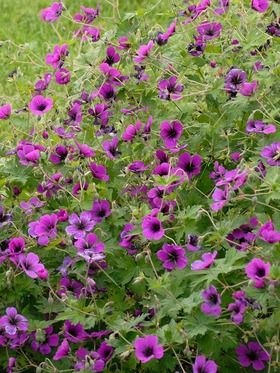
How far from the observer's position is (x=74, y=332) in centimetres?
272

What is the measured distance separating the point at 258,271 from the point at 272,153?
456 mm

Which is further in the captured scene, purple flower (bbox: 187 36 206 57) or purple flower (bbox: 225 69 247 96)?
purple flower (bbox: 187 36 206 57)

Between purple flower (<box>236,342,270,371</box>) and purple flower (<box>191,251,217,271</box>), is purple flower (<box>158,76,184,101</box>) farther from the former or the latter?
purple flower (<box>236,342,270,371</box>)

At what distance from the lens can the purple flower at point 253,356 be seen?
251 centimetres

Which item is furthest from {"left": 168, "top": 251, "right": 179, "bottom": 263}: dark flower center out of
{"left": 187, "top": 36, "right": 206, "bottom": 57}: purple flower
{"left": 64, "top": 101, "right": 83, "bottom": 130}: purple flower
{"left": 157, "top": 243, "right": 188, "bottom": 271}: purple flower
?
{"left": 187, "top": 36, "right": 206, "bottom": 57}: purple flower

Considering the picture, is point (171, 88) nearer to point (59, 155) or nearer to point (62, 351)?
point (59, 155)

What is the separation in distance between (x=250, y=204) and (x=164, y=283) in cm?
37

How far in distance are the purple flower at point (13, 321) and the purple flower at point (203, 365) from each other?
21.5 inches

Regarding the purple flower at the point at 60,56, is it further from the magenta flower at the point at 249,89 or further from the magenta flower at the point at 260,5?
the magenta flower at the point at 249,89

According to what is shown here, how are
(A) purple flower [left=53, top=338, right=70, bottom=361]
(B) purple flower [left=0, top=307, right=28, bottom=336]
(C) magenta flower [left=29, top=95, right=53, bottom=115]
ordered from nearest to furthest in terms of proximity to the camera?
(A) purple flower [left=53, top=338, right=70, bottom=361], (B) purple flower [left=0, top=307, right=28, bottom=336], (C) magenta flower [left=29, top=95, right=53, bottom=115]

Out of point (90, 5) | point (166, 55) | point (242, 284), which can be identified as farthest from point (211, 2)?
point (90, 5)

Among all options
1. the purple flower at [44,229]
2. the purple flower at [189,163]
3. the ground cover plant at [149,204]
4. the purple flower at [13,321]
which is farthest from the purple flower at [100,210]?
the purple flower at [13,321]

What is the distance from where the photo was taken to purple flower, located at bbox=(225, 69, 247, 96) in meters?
2.88

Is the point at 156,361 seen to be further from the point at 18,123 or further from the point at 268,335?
the point at 18,123
